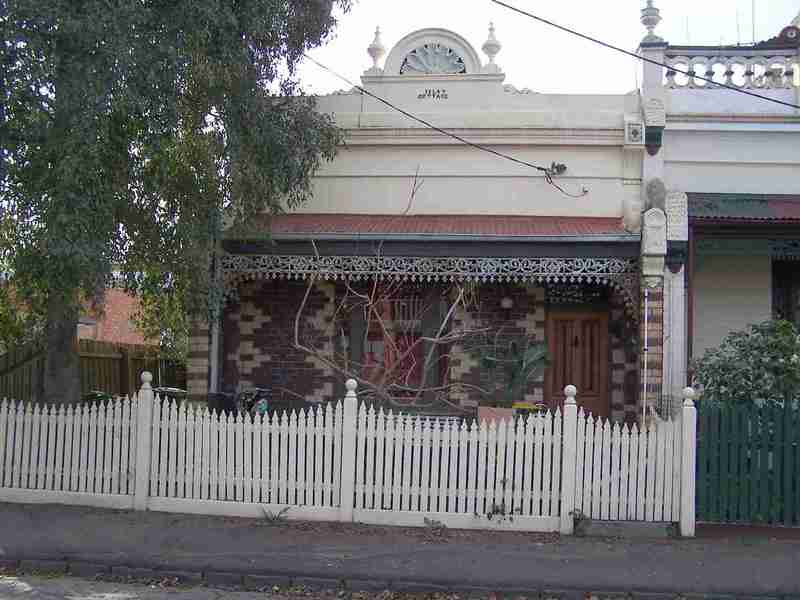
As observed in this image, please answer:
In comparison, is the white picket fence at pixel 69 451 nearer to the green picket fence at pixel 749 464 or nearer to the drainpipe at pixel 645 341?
the green picket fence at pixel 749 464

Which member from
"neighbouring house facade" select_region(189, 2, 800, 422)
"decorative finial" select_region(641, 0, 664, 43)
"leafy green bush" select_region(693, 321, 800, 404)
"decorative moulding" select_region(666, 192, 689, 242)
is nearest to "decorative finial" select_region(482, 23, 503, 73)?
"neighbouring house facade" select_region(189, 2, 800, 422)

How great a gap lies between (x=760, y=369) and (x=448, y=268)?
3.84 m

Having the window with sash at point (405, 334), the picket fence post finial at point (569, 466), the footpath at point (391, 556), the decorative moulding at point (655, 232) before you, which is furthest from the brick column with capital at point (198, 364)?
the decorative moulding at point (655, 232)

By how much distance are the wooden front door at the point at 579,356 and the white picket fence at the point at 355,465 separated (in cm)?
363

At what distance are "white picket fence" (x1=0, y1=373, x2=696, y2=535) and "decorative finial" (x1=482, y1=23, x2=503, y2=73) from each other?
605 centimetres

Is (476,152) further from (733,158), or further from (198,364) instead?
(198,364)

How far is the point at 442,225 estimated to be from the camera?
40.5ft

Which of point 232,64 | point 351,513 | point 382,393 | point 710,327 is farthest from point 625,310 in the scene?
point 232,64

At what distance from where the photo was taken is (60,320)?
34.0ft

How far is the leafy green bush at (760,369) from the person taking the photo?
32.0ft

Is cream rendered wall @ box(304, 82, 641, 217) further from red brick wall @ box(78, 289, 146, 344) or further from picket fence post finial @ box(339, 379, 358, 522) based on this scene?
red brick wall @ box(78, 289, 146, 344)

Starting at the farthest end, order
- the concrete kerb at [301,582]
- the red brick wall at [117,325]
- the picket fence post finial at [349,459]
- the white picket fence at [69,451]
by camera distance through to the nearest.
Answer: the red brick wall at [117,325] → the white picket fence at [69,451] → the picket fence post finial at [349,459] → the concrete kerb at [301,582]

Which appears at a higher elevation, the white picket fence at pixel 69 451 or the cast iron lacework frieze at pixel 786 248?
the cast iron lacework frieze at pixel 786 248

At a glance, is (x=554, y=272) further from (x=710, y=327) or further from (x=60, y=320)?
(x=60, y=320)
